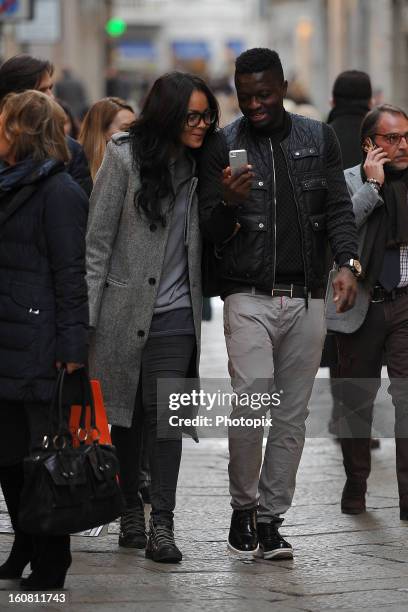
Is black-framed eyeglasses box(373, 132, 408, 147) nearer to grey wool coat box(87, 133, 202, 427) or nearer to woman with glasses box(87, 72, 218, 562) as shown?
woman with glasses box(87, 72, 218, 562)

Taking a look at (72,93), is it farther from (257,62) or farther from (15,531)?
(15,531)

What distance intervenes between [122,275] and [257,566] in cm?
130

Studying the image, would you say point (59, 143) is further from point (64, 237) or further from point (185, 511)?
point (185, 511)

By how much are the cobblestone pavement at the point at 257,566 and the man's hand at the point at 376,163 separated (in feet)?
5.17

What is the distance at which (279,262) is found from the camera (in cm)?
692

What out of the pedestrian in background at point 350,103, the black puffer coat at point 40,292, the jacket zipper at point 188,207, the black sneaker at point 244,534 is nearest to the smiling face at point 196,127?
the jacket zipper at point 188,207

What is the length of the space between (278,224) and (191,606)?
165cm

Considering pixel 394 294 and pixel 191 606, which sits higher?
pixel 394 294

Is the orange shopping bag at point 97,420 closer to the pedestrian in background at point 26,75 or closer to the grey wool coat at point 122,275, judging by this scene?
the grey wool coat at point 122,275

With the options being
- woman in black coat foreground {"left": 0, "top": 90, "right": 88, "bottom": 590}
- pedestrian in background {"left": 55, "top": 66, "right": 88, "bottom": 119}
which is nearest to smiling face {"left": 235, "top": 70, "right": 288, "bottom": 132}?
woman in black coat foreground {"left": 0, "top": 90, "right": 88, "bottom": 590}

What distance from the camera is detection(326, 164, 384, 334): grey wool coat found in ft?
25.6

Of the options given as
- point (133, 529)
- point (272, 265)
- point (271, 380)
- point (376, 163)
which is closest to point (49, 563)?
point (133, 529)

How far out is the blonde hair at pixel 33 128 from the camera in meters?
6.19

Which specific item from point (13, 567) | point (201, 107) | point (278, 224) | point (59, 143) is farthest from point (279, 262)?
point (13, 567)
